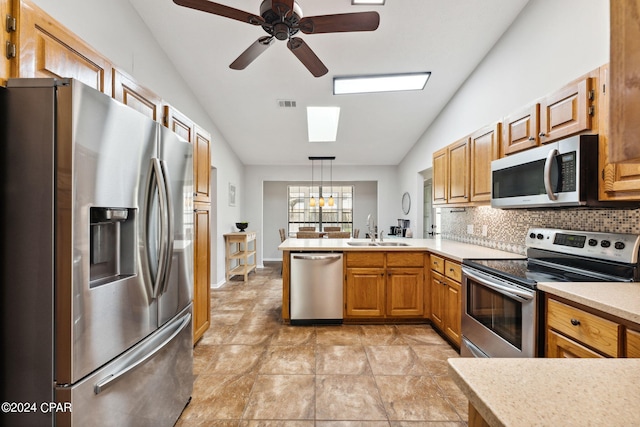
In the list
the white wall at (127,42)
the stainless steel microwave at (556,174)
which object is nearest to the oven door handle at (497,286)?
the stainless steel microwave at (556,174)

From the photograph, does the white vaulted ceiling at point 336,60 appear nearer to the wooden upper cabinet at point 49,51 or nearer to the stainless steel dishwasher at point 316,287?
the wooden upper cabinet at point 49,51

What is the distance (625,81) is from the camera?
0.41 meters

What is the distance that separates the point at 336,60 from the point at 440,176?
1814 millimetres

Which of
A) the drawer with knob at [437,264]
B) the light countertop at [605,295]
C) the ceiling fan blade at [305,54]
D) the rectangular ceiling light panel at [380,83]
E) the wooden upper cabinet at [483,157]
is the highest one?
the rectangular ceiling light panel at [380,83]

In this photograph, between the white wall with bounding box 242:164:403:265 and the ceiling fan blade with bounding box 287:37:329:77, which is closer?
the ceiling fan blade with bounding box 287:37:329:77

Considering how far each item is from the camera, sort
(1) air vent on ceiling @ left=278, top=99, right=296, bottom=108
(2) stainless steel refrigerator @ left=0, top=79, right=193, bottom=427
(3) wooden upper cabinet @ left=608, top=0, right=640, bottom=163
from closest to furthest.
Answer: (3) wooden upper cabinet @ left=608, top=0, right=640, bottom=163
(2) stainless steel refrigerator @ left=0, top=79, right=193, bottom=427
(1) air vent on ceiling @ left=278, top=99, right=296, bottom=108

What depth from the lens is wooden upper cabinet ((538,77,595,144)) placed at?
5.47ft

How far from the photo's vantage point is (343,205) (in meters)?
8.30

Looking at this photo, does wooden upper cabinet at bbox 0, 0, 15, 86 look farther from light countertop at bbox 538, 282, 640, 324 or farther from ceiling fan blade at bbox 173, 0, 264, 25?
light countertop at bbox 538, 282, 640, 324

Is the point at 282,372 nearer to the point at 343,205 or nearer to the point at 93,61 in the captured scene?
the point at 93,61

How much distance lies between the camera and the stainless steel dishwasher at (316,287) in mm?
3191

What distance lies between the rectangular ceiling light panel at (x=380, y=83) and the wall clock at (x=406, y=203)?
2603mm

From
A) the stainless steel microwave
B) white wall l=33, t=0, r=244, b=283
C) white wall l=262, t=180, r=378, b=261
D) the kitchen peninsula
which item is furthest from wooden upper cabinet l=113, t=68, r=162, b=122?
white wall l=262, t=180, r=378, b=261

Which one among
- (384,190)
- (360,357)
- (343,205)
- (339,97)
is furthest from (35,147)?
(343,205)
